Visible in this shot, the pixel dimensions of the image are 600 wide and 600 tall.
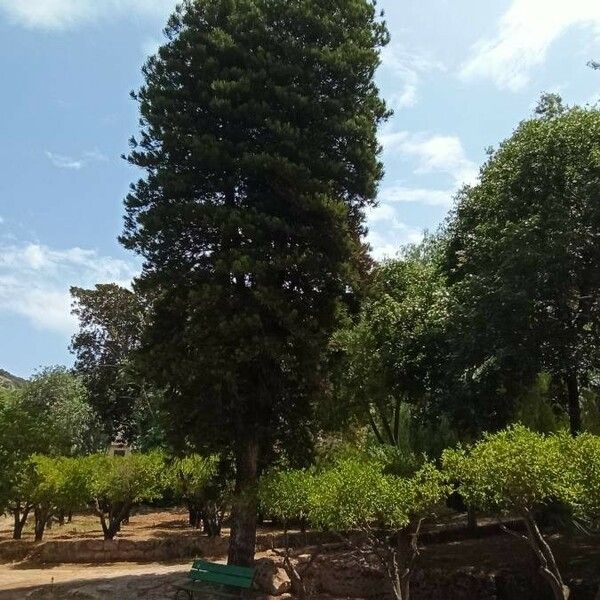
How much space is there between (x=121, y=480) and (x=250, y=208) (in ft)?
44.1

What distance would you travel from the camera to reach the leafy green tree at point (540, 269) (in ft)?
54.5

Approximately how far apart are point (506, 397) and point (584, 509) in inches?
294

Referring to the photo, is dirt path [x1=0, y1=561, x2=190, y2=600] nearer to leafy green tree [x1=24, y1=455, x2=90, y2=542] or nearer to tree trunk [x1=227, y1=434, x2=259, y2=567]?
tree trunk [x1=227, y1=434, x2=259, y2=567]

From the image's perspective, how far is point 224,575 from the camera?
15.3m

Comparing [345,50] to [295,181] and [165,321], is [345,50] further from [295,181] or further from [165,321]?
[165,321]

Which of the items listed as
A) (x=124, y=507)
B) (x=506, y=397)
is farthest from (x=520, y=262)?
(x=124, y=507)

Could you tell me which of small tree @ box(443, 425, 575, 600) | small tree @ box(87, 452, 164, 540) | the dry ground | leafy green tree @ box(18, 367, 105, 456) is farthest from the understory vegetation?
leafy green tree @ box(18, 367, 105, 456)

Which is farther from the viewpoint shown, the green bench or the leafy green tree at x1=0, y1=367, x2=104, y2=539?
the leafy green tree at x1=0, y1=367, x2=104, y2=539

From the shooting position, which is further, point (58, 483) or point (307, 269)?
point (58, 483)

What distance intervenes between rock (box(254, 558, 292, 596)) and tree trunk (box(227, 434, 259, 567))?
616mm

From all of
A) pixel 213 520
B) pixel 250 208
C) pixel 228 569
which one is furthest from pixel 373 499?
pixel 213 520

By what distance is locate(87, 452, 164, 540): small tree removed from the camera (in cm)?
2572

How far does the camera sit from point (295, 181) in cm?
1775

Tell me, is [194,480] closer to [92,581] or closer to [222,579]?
[92,581]
